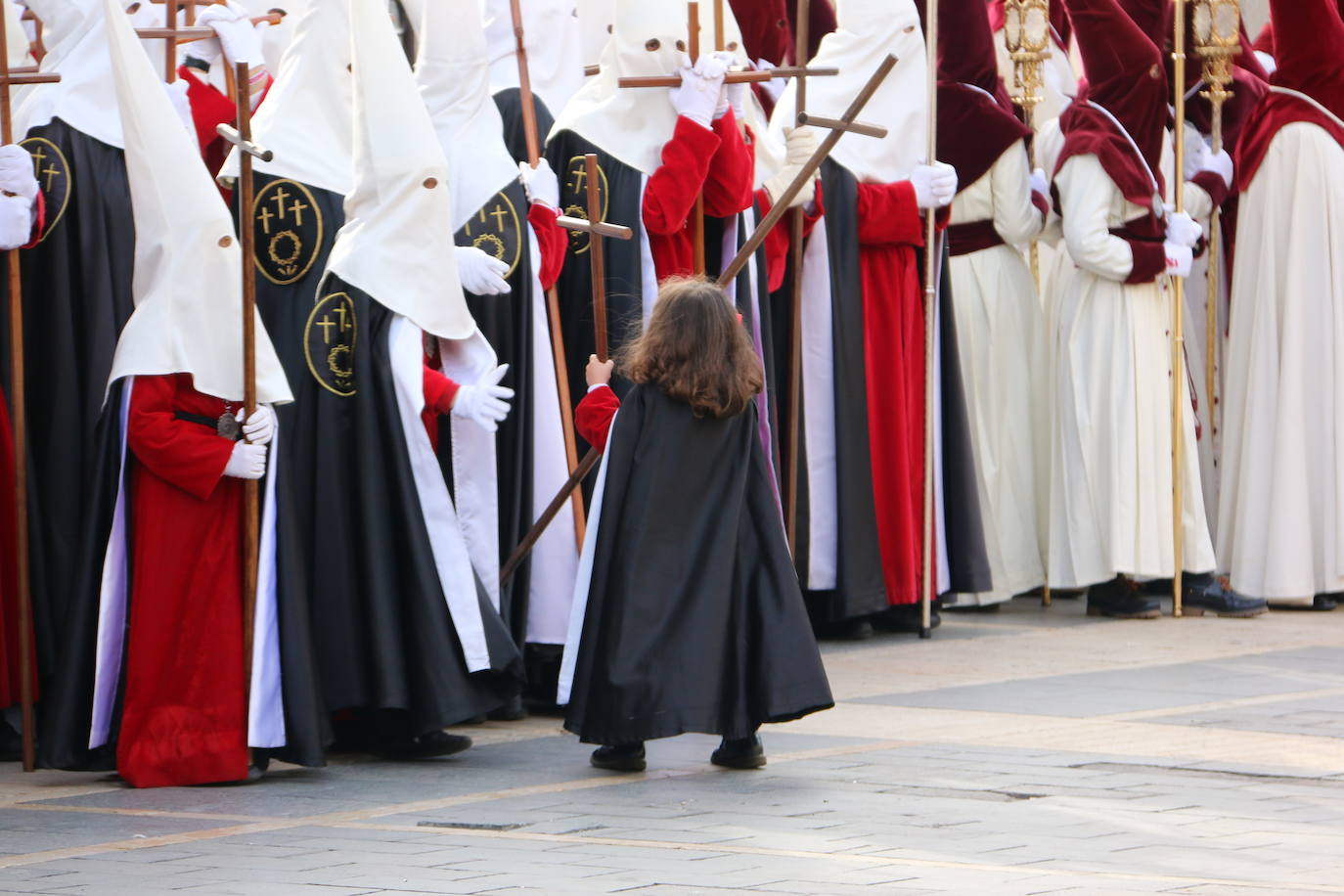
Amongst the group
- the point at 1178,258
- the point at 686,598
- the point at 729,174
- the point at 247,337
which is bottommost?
the point at 686,598

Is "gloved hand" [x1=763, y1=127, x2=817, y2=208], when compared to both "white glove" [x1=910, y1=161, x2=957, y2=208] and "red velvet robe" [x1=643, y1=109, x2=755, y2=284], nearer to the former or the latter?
"red velvet robe" [x1=643, y1=109, x2=755, y2=284]

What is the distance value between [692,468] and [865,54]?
3.77 m

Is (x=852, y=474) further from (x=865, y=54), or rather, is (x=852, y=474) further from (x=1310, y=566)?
(x=1310, y=566)

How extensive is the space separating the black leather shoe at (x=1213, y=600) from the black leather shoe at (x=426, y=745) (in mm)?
4979

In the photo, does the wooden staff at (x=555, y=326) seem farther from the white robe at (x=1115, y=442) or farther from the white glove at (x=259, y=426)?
the white robe at (x=1115, y=442)

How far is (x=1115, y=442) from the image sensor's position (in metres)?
10.5

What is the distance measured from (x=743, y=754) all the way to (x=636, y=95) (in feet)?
8.93

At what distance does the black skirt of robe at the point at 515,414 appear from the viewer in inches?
302

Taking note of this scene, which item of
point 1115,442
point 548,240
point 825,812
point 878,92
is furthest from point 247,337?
point 1115,442

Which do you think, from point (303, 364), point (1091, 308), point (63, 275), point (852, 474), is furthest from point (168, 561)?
point (1091, 308)

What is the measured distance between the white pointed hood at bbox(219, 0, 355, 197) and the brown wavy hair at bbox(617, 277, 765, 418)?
1239mm

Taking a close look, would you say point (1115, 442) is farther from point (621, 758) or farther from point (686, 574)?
point (621, 758)

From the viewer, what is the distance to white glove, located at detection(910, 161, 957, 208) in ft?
31.7

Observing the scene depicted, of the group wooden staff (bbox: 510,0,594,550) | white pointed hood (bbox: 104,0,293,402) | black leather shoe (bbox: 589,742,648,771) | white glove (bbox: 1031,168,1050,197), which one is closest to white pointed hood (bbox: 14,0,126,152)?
white pointed hood (bbox: 104,0,293,402)
